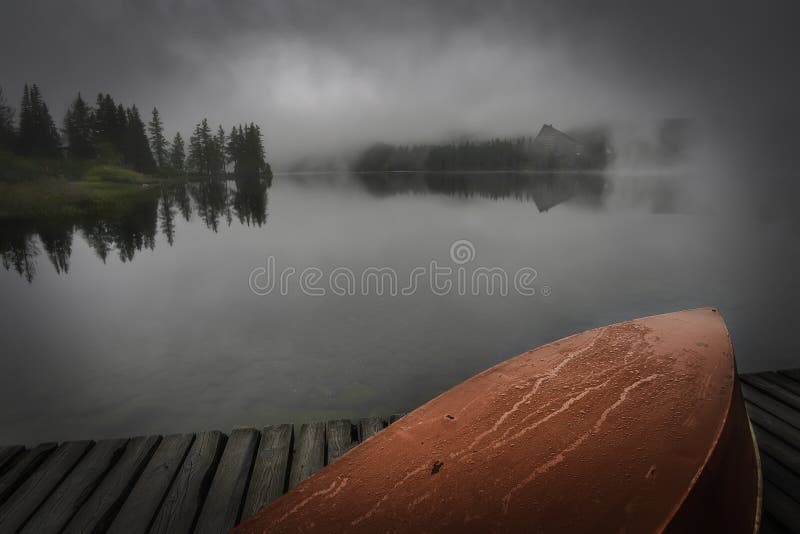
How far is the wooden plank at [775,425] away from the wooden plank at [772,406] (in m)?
0.07

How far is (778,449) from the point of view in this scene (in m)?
3.72

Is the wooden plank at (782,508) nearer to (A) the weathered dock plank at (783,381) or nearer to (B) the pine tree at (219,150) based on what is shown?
(A) the weathered dock plank at (783,381)

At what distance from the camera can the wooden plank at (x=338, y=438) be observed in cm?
383

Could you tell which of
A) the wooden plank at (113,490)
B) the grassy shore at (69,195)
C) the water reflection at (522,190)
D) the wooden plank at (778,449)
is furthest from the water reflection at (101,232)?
the water reflection at (522,190)

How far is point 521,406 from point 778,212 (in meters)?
37.5

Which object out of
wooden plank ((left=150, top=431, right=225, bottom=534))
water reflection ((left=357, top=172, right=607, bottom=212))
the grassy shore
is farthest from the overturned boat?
the grassy shore

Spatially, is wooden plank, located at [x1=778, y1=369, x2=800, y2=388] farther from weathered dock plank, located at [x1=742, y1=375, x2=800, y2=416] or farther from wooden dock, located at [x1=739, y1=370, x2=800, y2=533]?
weathered dock plank, located at [x1=742, y1=375, x2=800, y2=416]

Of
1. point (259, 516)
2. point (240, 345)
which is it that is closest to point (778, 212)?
point (240, 345)

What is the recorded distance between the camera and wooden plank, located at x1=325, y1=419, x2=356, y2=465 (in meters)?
3.83

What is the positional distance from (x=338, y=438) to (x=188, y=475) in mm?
1316

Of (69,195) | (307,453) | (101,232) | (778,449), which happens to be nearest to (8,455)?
(307,453)

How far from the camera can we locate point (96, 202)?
134 feet

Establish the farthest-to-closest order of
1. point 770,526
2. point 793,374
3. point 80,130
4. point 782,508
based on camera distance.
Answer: point 80,130 → point 793,374 → point 782,508 → point 770,526

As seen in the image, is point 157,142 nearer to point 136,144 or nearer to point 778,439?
point 136,144
